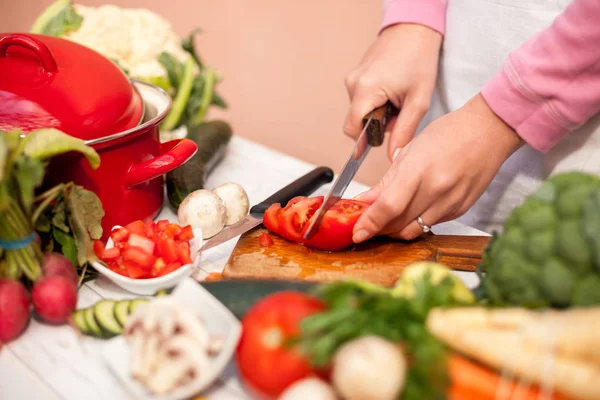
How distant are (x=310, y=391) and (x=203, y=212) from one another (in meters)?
0.62

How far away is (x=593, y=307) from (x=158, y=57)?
149 centimetres

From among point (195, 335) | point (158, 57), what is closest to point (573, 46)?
point (195, 335)

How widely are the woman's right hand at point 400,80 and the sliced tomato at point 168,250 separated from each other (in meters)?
0.56

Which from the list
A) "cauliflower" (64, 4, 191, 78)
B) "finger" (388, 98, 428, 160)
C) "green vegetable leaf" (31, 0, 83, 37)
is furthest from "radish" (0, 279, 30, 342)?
"green vegetable leaf" (31, 0, 83, 37)

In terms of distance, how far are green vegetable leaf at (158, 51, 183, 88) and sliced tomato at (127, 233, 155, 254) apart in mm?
855

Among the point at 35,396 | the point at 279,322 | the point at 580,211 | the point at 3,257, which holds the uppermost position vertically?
the point at 580,211

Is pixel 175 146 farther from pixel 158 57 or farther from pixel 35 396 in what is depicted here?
pixel 158 57

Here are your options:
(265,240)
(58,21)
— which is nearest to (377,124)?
(265,240)

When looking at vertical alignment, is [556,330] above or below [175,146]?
above

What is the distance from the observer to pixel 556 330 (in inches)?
24.0

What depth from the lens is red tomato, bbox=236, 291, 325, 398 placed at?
0.68 metres

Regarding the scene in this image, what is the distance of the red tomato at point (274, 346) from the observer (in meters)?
0.68

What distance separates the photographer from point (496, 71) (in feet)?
4.15

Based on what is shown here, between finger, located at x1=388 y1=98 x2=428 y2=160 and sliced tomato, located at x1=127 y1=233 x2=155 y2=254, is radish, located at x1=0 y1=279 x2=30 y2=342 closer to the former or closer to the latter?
sliced tomato, located at x1=127 y1=233 x2=155 y2=254
